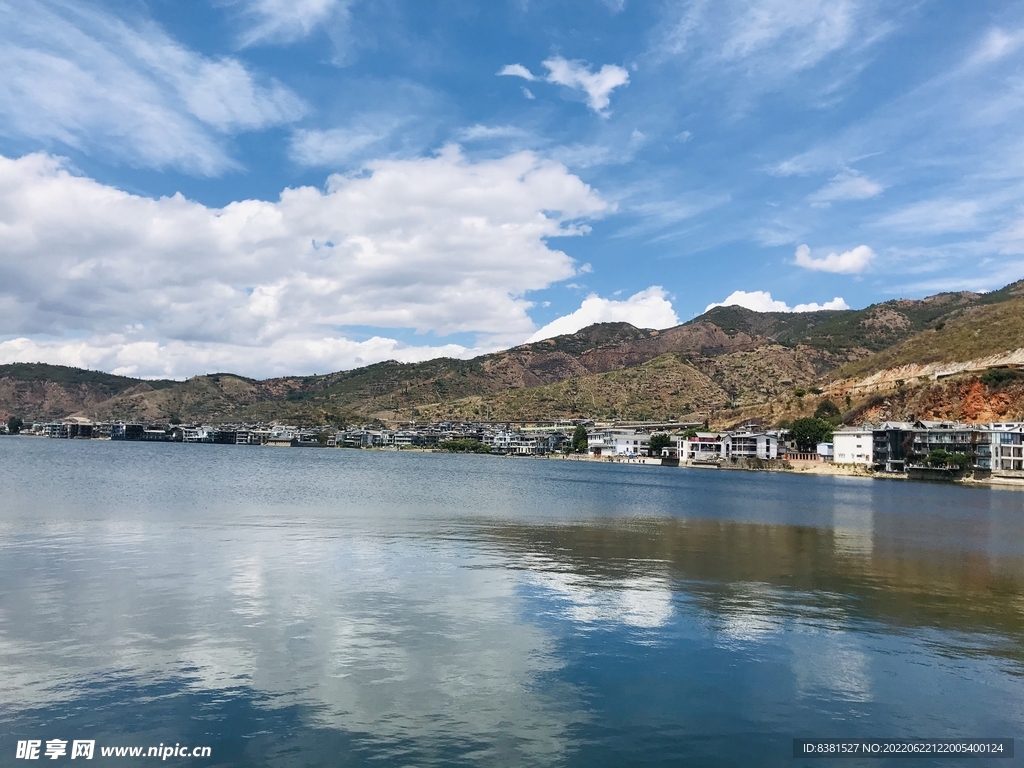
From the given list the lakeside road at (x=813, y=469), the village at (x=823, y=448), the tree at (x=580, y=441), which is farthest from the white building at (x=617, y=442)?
the lakeside road at (x=813, y=469)

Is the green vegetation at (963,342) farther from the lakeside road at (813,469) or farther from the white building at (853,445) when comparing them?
the lakeside road at (813,469)

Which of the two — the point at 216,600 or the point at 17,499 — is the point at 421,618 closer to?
the point at 216,600

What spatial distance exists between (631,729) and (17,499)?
44.0 metres

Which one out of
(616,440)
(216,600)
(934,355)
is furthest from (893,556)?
(616,440)

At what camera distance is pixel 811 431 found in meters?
140

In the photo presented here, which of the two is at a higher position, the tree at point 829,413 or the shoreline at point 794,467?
the tree at point 829,413

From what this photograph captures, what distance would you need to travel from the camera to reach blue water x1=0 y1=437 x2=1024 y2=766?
39.1ft

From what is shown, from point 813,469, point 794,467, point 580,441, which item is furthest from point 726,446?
point 580,441

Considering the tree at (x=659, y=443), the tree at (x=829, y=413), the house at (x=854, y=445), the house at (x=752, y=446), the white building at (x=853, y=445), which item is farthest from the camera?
the tree at (x=659, y=443)

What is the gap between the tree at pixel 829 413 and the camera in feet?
485

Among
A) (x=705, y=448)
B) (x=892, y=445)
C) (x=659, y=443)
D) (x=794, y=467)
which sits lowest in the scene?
(x=794, y=467)

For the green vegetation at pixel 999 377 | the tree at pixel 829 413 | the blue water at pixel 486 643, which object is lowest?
the blue water at pixel 486 643

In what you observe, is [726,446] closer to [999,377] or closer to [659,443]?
[659,443]

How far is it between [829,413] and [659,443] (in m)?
37.8
